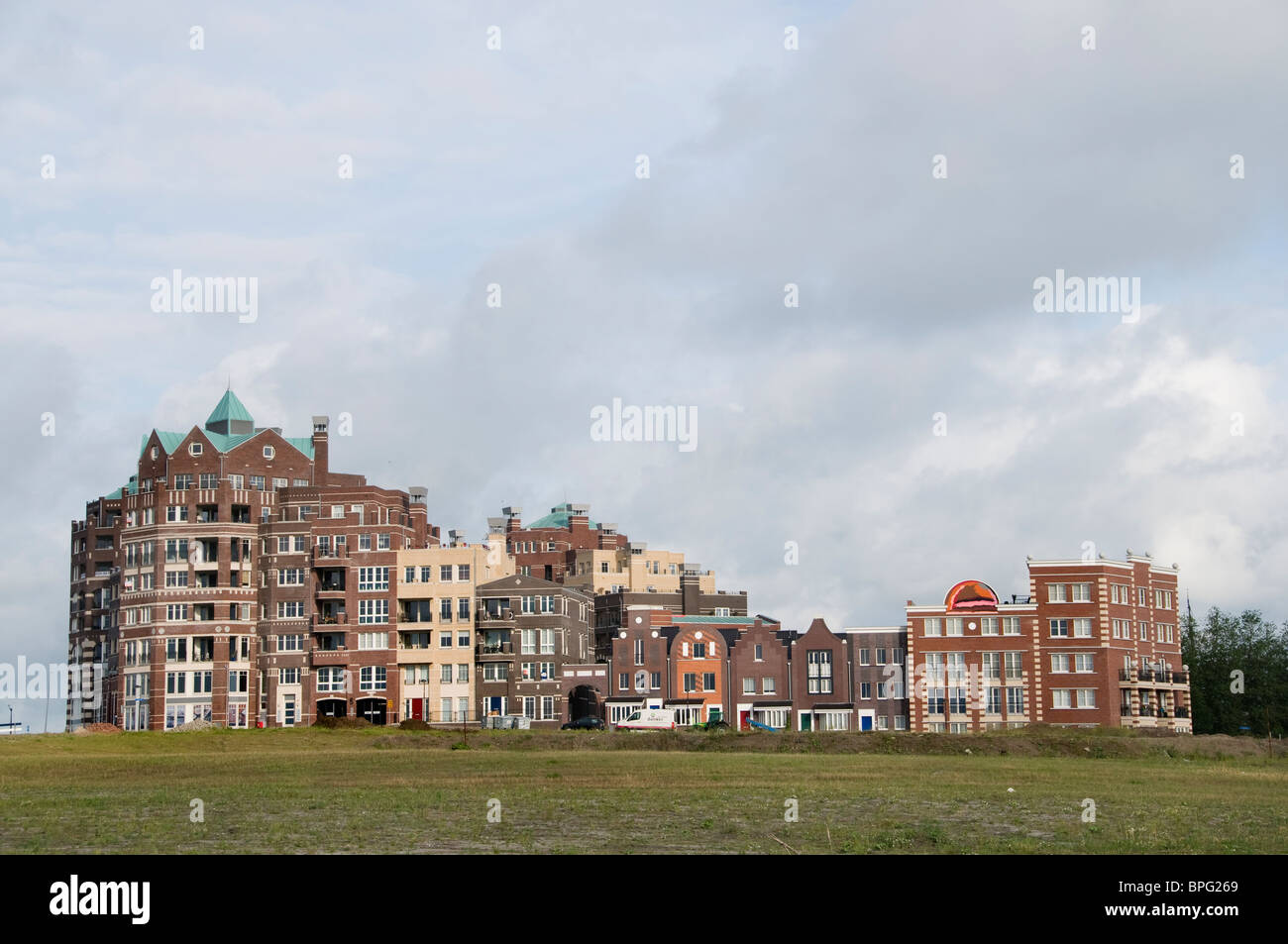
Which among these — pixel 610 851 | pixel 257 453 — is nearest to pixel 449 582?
pixel 257 453

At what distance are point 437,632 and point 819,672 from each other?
120ft

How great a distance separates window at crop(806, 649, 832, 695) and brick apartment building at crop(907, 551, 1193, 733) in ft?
32.1

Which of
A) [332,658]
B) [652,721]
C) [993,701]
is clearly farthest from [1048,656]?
[332,658]

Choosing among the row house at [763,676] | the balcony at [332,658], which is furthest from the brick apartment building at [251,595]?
the row house at [763,676]

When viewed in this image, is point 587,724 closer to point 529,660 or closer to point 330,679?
point 529,660

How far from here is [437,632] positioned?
446ft

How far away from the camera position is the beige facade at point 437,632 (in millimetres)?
135000

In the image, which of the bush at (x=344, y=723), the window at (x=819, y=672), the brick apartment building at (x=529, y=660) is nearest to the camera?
the bush at (x=344, y=723)

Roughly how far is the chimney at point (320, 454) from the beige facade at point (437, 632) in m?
18.6

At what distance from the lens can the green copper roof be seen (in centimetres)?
15625

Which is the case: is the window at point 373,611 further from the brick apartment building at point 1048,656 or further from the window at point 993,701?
the window at point 993,701
